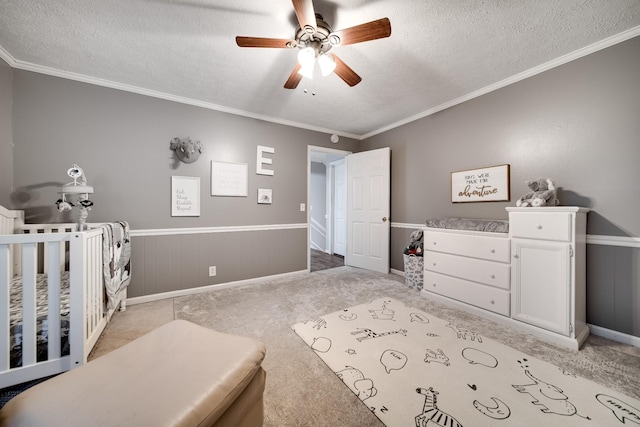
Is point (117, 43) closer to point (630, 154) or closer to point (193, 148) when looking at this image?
point (193, 148)

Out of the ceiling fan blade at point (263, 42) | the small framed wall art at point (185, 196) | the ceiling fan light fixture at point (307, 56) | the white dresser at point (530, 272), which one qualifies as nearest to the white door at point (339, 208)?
the white dresser at point (530, 272)

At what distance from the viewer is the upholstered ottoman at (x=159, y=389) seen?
0.65 m

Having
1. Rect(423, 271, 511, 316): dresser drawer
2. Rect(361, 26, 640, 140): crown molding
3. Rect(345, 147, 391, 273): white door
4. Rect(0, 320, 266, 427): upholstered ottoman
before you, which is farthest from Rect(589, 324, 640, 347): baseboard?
Rect(0, 320, 266, 427): upholstered ottoman

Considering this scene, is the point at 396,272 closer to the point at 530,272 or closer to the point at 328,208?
the point at 530,272

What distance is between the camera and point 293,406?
1259mm

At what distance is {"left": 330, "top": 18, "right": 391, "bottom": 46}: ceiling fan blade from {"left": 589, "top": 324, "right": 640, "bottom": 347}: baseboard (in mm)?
2888

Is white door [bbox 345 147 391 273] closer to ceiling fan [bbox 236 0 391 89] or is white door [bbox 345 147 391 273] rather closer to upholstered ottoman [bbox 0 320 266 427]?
ceiling fan [bbox 236 0 391 89]

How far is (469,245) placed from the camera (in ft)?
7.77

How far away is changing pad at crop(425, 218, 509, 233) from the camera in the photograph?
2.20m

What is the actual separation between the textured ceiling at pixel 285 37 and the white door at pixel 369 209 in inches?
46.4

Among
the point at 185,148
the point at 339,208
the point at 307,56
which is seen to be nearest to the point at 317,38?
the point at 307,56

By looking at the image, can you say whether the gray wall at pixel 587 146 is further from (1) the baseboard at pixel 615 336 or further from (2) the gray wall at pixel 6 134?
(2) the gray wall at pixel 6 134

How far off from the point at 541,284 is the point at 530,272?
0.36 feet

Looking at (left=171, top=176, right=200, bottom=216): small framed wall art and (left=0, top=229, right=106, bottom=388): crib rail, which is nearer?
(left=0, top=229, right=106, bottom=388): crib rail
